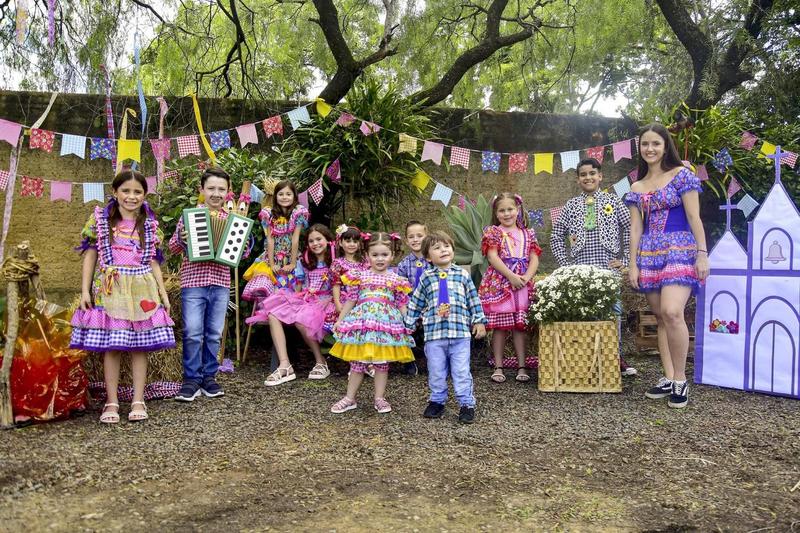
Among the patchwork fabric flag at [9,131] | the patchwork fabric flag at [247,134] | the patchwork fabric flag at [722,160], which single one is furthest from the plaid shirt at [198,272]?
the patchwork fabric flag at [722,160]

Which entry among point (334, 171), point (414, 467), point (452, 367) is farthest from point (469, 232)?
point (414, 467)

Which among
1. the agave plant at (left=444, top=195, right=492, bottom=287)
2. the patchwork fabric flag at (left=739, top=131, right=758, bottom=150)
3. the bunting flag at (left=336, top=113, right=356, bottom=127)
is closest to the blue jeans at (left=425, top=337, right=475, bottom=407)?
the agave plant at (left=444, top=195, right=492, bottom=287)

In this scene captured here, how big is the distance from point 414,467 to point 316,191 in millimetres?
3523

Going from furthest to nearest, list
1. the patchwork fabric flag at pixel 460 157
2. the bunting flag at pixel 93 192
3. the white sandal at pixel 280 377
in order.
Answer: the patchwork fabric flag at pixel 460 157
the bunting flag at pixel 93 192
the white sandal at pixel 280 377

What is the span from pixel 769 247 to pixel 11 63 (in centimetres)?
706

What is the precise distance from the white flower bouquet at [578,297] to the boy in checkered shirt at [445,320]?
907 mm

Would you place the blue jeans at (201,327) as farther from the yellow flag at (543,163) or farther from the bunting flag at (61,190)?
the yellow flag at (543,163)

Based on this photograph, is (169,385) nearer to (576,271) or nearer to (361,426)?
(361,426)

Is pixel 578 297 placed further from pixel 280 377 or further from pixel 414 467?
pixel 280 377

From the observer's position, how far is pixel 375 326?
4.39 meters

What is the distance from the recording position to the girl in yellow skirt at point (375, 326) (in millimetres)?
4375

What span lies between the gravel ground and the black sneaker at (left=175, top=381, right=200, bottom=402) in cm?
10

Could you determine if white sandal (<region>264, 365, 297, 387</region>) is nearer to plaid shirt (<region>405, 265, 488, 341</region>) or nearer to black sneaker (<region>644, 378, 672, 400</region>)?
plaid shirt (<region>405, 265, 488, 341</region>)

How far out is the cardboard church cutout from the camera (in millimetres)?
4738
